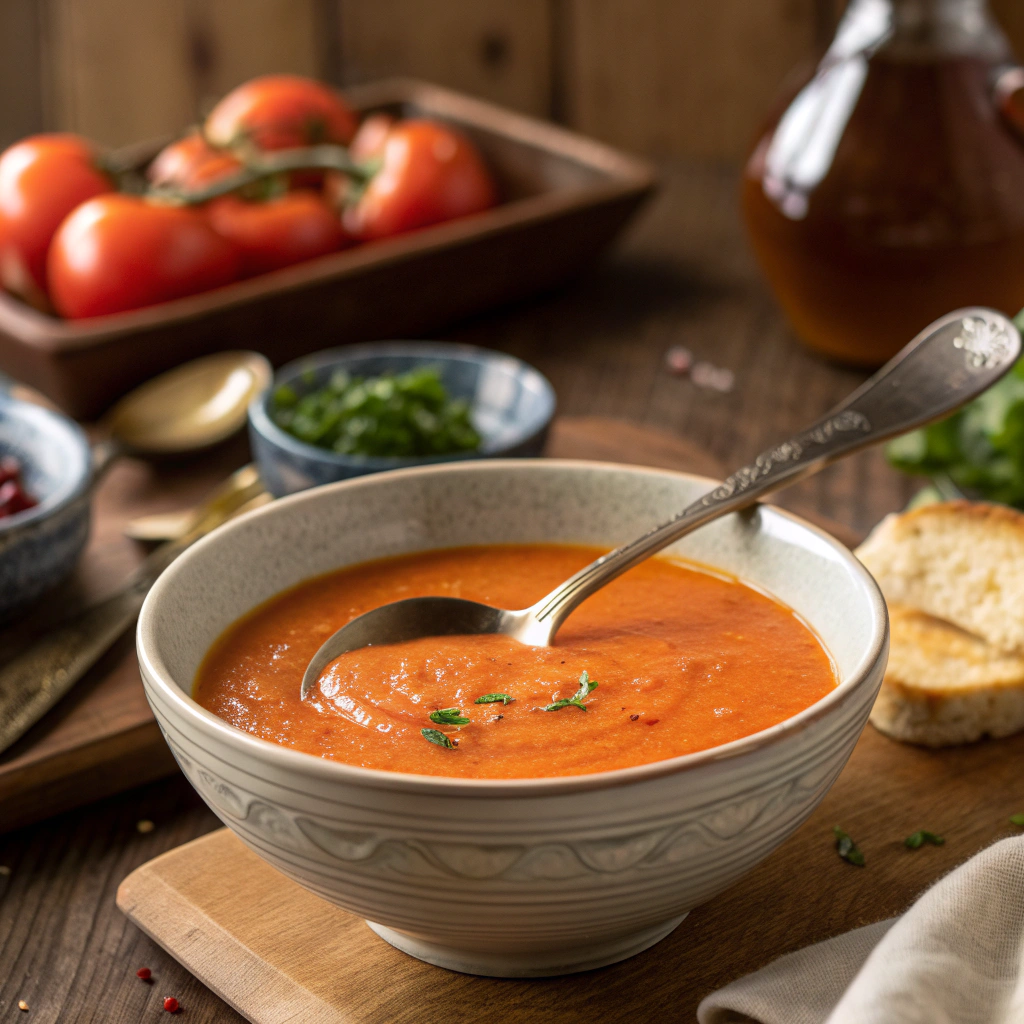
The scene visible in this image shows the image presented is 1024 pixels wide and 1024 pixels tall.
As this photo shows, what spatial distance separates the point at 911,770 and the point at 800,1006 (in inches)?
18.1

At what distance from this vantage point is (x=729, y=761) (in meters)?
0.92

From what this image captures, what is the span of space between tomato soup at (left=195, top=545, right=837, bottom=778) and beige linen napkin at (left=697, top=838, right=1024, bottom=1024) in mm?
190

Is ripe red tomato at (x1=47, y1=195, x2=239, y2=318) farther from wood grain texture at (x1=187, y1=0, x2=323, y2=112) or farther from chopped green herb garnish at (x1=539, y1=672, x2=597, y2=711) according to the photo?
wood grain texture at (x1=187, y1=0, x2=323, y2=112)

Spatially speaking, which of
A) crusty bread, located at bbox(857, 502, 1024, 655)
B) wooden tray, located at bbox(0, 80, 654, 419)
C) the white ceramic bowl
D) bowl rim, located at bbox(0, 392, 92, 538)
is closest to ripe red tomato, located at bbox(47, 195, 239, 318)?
wooden tray, located at bbox(0, 80, 654, 419)

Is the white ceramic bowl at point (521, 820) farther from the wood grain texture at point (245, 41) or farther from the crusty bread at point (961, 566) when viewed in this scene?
the wood grain texture at point (245, 41)

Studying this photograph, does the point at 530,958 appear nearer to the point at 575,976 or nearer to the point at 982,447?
the point at 575,976

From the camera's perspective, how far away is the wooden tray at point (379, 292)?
2.28 metres

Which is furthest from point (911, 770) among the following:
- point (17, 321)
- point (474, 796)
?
point (17, 321)

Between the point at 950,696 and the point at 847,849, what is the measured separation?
25 cm

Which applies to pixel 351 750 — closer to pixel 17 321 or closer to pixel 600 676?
pixel 600 676

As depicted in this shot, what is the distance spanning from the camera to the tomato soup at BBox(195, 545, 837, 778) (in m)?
1.08

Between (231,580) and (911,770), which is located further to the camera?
(911,770)

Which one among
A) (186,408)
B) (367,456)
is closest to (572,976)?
(367,456)

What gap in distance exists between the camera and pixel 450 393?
2207 millimetres
